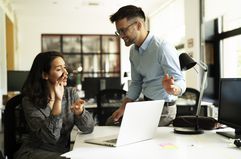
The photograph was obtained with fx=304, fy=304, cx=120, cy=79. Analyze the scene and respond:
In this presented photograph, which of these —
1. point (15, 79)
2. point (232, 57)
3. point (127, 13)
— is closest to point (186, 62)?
point (127, 13)

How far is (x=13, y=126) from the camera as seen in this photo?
191 centimetres

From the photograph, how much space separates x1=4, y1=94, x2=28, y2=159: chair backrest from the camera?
188 cm

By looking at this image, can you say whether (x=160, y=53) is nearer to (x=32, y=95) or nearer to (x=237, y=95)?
(x=237, y=95)

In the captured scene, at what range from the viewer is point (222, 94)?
6.07ft

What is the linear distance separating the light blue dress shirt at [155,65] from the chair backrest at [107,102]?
4.93ft

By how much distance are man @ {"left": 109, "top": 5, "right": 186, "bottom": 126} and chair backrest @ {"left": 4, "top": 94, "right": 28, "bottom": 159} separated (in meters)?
0.61

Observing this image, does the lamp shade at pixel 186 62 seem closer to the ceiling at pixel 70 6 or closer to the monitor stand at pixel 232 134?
the monitor stand at pixel 232 134

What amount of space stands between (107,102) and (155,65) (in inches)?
81.2

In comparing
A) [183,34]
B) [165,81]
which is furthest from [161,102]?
[183,34]

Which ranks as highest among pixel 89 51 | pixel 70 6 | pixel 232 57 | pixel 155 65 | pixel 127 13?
pixel 70 6

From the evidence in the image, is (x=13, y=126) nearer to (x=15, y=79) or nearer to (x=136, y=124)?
(x=136, y=124)

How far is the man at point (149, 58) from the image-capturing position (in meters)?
1.95

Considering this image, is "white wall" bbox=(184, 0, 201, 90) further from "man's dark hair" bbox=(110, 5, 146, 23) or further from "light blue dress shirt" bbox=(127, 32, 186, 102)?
"man's dark hair" bbox=(110, 5, 146, 23)

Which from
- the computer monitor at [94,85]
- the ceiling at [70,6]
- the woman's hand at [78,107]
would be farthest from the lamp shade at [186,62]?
the ceiling at [70,6]
